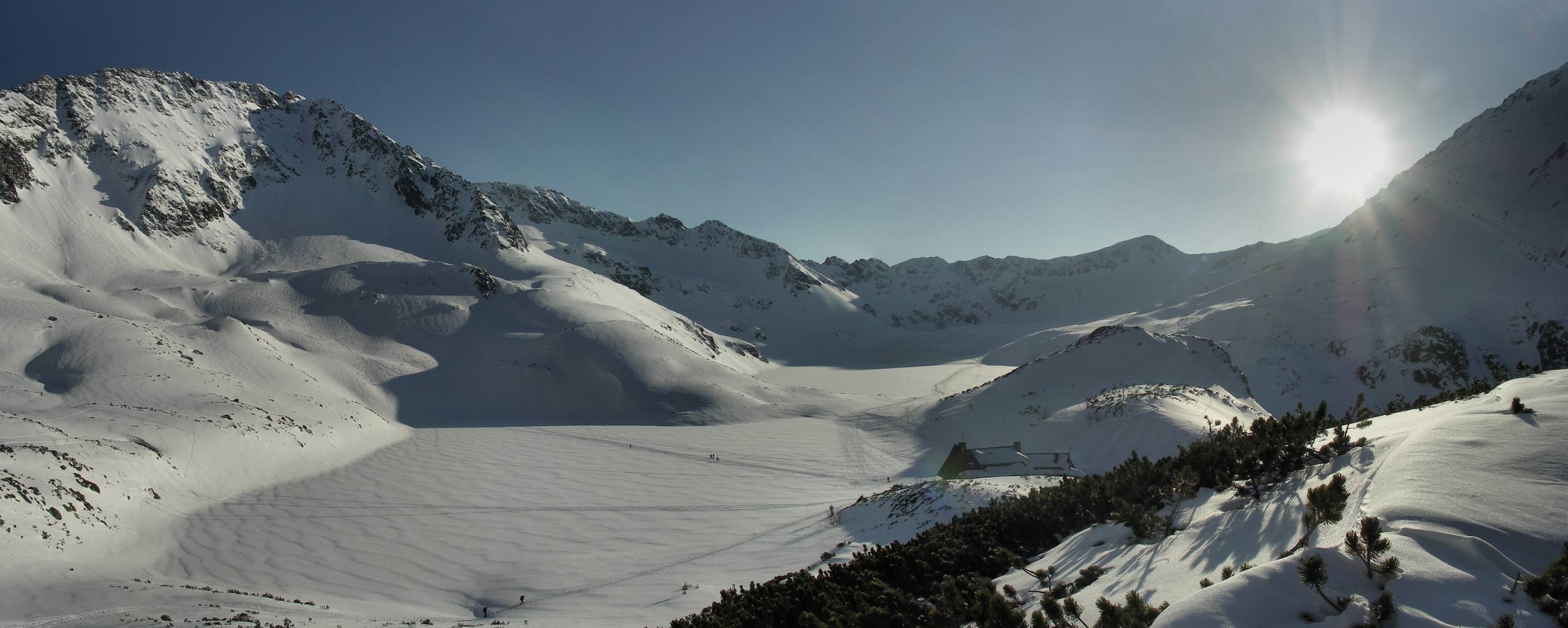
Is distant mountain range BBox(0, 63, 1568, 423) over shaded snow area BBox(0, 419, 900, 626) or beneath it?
over

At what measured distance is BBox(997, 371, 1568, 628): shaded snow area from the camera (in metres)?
4.24

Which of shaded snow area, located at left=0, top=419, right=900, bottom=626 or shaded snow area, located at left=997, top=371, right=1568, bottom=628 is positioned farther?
shaded snow area, located at left=0, top=419, right=900, bottom=626

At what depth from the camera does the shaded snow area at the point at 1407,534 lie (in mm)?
4242

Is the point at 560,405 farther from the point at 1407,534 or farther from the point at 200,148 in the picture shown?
the point at 200,148

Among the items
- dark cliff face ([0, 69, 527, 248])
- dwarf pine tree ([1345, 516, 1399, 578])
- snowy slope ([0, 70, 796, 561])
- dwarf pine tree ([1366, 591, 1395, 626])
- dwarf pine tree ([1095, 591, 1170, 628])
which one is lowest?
dwarf pine tree ([1095, 591, 1170, 628])

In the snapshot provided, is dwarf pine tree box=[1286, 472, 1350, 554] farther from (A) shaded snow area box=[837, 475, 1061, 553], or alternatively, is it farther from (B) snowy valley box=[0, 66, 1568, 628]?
(A) shaded snow area box=[837, 475, 1061, 553]

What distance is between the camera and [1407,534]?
4.80 meters

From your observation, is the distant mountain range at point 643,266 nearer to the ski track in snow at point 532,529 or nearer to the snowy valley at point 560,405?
the snowy valley at point 560,405

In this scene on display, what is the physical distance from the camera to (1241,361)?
176 feet

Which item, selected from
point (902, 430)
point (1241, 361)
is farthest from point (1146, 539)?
point (1241, 361)

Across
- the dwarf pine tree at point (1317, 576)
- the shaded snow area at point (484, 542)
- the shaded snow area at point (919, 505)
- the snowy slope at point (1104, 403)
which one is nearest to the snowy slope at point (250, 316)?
the shaded snow area at point (484, 542)

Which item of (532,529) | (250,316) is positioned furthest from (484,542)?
(250,316)

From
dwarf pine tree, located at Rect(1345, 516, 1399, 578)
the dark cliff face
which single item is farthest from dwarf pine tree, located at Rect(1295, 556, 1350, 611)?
the dark cliff face

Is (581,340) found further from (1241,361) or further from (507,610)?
(1241,361)
